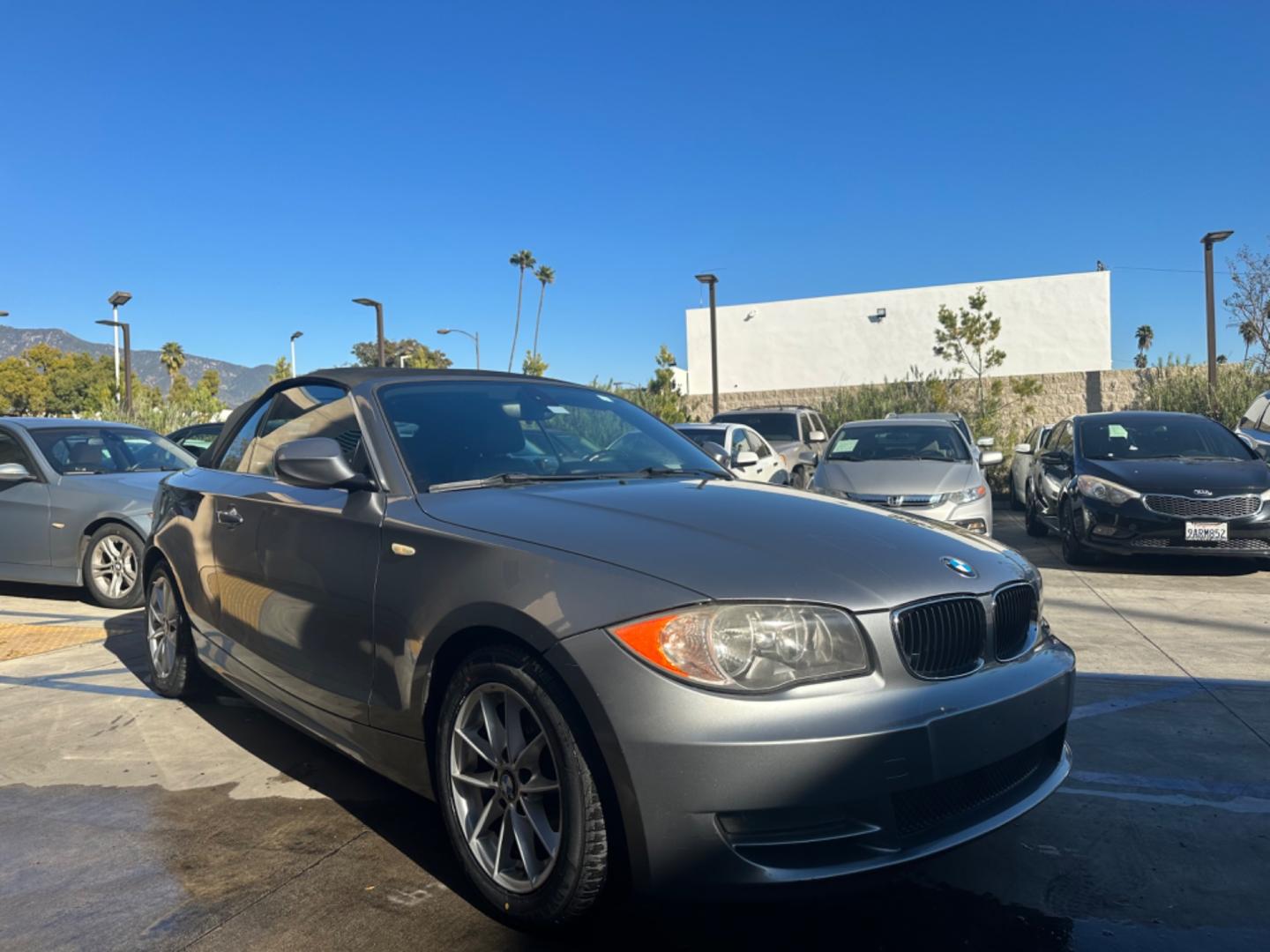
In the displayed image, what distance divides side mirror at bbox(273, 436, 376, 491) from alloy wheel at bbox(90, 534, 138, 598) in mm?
4723

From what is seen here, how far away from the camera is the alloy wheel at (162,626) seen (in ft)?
15.6

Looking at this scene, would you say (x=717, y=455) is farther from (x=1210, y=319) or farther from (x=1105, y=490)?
(x=1210, y=319)

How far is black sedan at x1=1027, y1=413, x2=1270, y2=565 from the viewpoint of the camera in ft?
27.7

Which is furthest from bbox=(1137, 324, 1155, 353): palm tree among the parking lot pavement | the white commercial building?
the parking lot pavement

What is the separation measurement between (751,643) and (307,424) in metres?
2.38

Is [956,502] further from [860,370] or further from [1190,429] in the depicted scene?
[860,370]

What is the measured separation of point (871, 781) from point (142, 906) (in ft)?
6.99

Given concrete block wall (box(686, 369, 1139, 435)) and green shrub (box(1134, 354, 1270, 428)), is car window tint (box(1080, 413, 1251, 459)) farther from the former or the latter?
concrete block wall (box(686, 369, 1139, 435))

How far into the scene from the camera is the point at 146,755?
4.17m

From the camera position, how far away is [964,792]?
2537mm

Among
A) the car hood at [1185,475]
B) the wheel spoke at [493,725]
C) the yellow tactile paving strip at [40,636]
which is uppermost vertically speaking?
the car hood at [1185,475]

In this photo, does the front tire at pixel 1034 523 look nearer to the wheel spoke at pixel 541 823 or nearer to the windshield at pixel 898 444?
the windshield at pixel 898 444

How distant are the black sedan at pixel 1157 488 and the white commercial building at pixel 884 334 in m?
25.7

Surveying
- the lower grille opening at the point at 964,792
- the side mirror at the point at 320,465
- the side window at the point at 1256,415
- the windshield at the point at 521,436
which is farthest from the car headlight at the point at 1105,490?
the side mirror at the point at 320,465
